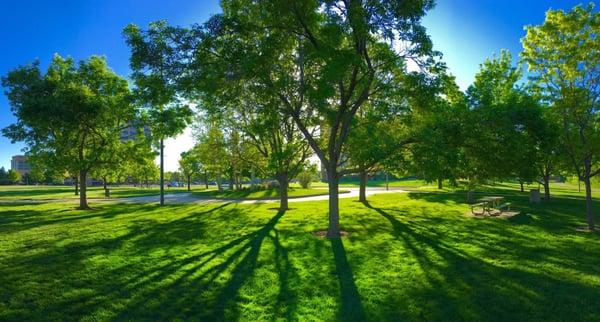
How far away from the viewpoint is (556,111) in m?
13.5

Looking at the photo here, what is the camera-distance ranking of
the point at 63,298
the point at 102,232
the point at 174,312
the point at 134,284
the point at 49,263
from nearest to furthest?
1. the point at 174,312
2. the point at 63,298
3. the point at 134,284
4. the point at 49,263
5. the point at 102,232

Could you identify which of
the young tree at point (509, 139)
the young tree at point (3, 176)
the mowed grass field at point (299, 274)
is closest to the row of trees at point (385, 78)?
the young tree at point (509, 139)

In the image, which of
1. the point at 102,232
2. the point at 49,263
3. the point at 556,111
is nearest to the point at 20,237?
the point at 102,232

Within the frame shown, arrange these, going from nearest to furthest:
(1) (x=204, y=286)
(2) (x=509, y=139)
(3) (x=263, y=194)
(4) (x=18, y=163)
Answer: (1) (x=204, y=286) → (2) (x=509, y=139) → (3) (x=263, y=194) → (4) (x=18, y=163)

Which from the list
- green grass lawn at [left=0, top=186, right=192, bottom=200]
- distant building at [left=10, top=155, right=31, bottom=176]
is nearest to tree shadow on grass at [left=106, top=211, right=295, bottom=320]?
green grass lawn at [left=0, top=186, right=192, bottom=200]

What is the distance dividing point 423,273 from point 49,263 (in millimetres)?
9479

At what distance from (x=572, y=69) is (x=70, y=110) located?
25.4 m

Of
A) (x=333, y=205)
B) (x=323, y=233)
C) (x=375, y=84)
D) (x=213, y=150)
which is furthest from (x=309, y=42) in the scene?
(x=213, y=150)

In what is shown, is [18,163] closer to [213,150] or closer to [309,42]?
[213,150]

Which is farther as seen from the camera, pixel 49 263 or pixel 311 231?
pixel 311 231

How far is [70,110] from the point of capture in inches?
789

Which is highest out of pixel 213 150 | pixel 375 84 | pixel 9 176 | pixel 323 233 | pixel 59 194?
pixel 375 84

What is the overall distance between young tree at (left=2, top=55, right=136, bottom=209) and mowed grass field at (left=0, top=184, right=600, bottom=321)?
27.3 feet

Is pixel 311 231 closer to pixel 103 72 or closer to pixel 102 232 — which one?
pixel 102 232
